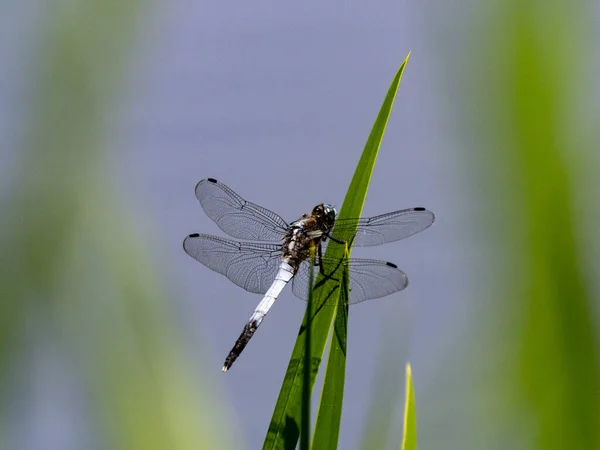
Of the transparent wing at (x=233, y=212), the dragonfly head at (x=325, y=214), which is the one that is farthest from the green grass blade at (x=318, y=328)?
the transparent wing at (x=233, y=212)

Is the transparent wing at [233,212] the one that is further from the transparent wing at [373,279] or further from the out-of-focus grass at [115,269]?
the transparent wing at [373,279]

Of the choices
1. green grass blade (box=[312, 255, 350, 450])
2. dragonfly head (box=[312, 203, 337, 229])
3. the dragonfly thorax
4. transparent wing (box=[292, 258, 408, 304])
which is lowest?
green grass blade (box=[312, 255, 350, 450])

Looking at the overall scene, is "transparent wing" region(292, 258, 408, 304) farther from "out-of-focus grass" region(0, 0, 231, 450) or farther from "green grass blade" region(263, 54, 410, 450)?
"out-of-focus grass" region(0, 0, 231, 450)

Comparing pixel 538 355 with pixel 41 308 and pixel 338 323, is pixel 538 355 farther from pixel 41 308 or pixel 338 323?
pixel 41 308

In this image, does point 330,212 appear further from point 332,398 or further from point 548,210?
point 332,398

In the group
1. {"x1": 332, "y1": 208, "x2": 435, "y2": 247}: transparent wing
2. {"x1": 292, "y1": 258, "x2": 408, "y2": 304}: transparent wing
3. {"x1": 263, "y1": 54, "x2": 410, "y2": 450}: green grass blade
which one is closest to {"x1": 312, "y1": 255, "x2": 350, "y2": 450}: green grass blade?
{"x1": 263, "y1": 54, "x2": 410, "y2": 450}: green grass blade

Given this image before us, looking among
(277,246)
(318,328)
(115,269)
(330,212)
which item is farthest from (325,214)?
(318,328)

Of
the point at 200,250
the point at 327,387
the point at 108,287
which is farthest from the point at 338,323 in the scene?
the point at 108,287
